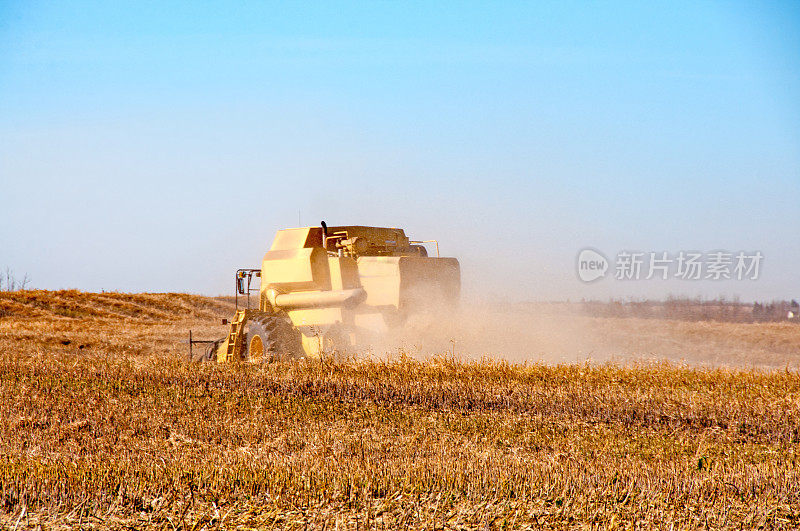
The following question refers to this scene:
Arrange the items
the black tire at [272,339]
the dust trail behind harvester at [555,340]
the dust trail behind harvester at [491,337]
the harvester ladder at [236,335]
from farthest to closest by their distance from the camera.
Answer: the harvester ladder at [236,335], the black tire at [272,339], the dust trail behind harvester at [555,340], the dust trail behind harvester at [491,337]

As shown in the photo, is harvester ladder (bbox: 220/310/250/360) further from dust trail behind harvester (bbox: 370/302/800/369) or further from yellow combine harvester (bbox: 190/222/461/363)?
dust trail behind harvester (bbox: 370/302/800/369)

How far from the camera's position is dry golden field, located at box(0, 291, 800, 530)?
512 centimetres

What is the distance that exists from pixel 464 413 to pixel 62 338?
16.2 metres

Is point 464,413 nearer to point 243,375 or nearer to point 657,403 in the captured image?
point 657,403

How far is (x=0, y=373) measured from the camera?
39.1 feet

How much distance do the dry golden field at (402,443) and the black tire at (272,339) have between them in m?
1.15

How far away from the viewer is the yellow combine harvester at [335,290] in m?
12.8

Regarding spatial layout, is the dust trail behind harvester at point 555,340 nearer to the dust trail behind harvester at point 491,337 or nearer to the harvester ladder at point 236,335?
the dust trail behind harvester at point 491,337

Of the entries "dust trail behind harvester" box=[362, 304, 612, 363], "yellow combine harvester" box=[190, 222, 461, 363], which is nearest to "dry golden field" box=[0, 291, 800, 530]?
"dust trail behind harvester" box=[362, 304, 612, 363]

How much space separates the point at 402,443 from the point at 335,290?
19.7 feet

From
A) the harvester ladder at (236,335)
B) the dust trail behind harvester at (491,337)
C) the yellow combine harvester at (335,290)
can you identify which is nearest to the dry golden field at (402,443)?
the dust trail behind harvester at (491,337)

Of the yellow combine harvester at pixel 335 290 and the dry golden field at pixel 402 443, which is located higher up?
the yellow combine harvester at pixel 335 290

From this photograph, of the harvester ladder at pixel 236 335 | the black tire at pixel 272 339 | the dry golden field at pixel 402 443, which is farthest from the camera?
the harvester ladder at pixel 236 335

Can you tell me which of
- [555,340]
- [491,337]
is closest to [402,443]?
[491,337]
